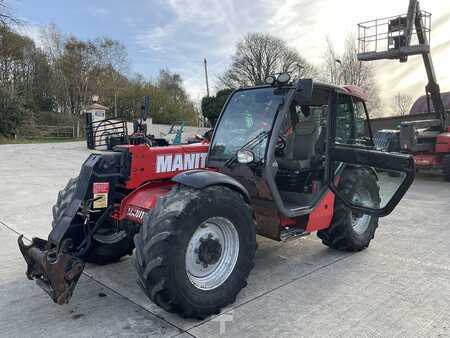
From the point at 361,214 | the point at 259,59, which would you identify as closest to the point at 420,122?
the point at 361,214

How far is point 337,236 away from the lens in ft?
14.6

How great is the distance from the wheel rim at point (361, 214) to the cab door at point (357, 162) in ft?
0.05

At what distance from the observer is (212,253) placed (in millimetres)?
3088

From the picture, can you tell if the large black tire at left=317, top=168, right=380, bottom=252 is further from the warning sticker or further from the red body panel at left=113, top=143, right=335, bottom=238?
the warning sticker

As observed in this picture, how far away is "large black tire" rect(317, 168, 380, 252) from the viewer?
14.4ft

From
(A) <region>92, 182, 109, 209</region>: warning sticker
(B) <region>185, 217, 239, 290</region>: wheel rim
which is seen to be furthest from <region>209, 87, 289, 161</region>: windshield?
(A) <region>92, 182, 109, 209</region>: warning sticker

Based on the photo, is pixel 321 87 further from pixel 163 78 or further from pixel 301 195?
pixel 163 78

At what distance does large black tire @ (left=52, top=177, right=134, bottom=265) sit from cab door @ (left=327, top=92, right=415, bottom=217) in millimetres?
2350

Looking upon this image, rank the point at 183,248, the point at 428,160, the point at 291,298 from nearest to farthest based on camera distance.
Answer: the point at 183,248 → the point at 291,298 → the point at 428,160

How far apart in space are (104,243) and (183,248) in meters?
1.53

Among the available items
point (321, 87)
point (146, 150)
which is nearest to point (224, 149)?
point (146, 150)

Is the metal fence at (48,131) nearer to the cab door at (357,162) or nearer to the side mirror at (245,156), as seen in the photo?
the cab door at (357,162)

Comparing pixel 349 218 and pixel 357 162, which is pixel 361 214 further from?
pixel 357 162

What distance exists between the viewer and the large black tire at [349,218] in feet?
A: 14.4
